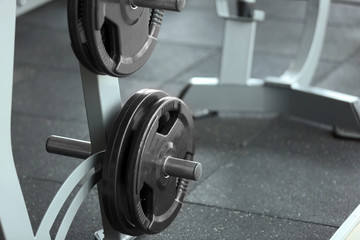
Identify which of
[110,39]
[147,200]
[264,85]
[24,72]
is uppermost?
[110,39]

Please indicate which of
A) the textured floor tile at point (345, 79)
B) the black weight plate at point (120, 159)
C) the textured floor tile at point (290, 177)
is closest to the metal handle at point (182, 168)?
the black weight plate at point (120, 159)

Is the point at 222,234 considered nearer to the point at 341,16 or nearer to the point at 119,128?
the point at 119,128

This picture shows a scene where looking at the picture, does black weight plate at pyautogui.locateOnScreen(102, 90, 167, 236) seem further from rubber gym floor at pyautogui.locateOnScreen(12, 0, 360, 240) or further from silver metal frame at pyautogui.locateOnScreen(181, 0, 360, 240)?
silver metal frame at pyautogui.locateOnScreen(181, 0, 360, 240)

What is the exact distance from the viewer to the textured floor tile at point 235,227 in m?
1.86

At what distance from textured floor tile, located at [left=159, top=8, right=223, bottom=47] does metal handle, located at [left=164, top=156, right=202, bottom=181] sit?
2.06 m

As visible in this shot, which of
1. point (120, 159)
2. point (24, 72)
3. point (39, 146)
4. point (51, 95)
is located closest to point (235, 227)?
point (120, 159)

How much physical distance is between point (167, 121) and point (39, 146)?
37.7 inches

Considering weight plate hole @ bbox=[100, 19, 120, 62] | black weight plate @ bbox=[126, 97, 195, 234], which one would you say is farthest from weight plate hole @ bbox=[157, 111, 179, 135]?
weight plate hole @ bbox=[100, 19, 120, 62]

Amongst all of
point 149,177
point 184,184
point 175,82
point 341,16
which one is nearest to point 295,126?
point 175,82

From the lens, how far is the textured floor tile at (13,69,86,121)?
275cm

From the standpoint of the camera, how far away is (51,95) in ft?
9.59

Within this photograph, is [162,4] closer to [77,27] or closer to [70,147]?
[77,27]

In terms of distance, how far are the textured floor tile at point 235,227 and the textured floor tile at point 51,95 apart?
0.89 meters

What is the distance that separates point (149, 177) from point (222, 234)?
43cm
